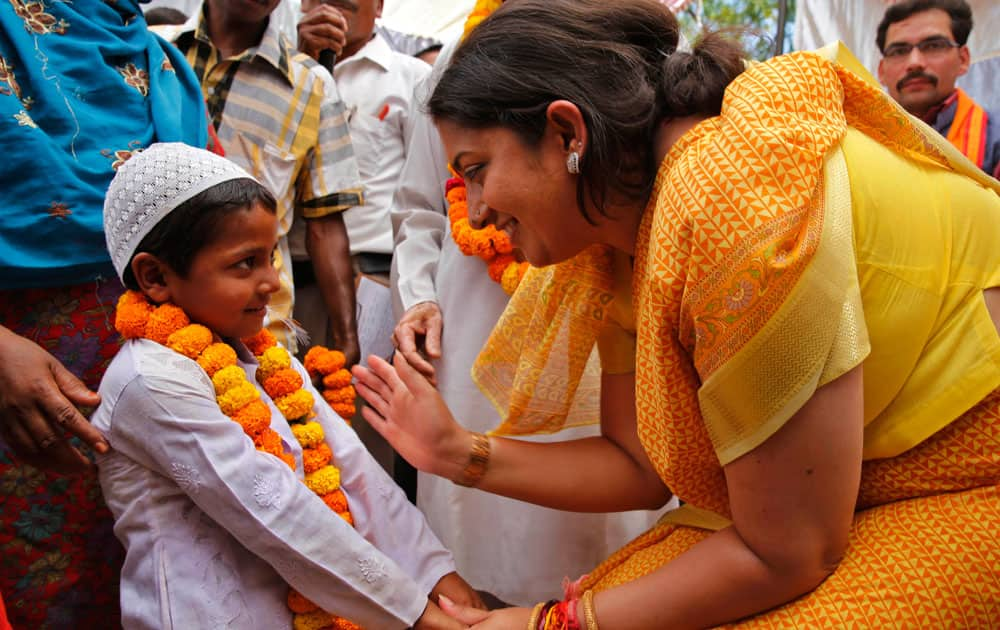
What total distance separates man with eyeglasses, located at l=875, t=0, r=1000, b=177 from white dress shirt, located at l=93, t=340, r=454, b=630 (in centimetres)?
421

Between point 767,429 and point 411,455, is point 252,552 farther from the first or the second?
point 767,429

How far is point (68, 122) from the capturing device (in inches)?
83.7

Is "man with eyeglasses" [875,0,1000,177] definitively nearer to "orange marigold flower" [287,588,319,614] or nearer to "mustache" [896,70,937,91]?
"mustache" [896,70,937,91]

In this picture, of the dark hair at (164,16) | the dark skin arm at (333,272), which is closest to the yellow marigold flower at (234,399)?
the dark skin arm at (333,272)

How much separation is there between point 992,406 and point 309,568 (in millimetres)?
1398

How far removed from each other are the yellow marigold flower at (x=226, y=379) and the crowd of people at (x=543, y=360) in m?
0.01

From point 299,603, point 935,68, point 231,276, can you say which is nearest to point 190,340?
point 231,276

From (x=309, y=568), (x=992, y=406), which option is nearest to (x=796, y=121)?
(x=992, y=406)

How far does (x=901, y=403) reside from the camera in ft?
4.88

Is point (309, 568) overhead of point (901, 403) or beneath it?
beneath

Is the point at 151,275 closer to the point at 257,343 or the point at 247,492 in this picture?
the point at 257,343

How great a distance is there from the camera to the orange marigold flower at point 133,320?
6.30ft

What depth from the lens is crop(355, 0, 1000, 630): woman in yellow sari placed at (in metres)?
1.33

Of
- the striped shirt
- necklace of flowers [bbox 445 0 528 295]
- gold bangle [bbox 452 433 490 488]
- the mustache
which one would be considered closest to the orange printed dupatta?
the mustache
